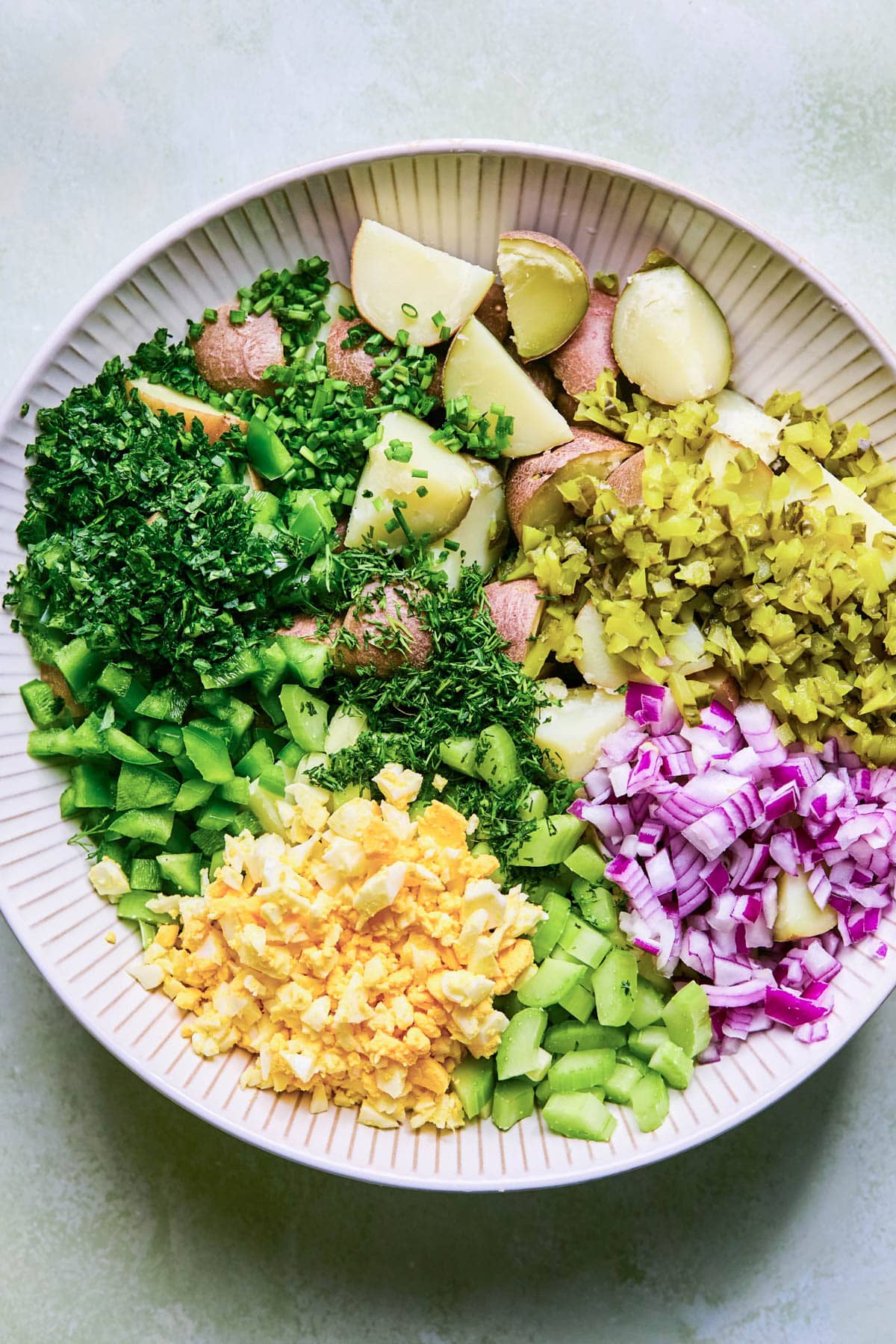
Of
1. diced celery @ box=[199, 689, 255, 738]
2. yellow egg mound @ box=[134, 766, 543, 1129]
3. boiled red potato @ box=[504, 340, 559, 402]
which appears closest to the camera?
yellow egg mound @ box=[134, 766, 543, 1129]

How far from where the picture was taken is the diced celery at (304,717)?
→ 1.69 meters

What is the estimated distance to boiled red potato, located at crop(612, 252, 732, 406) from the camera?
1706 millimetres

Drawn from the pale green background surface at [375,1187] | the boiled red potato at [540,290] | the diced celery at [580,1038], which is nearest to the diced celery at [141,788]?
the pale green background surface at [375,1187]

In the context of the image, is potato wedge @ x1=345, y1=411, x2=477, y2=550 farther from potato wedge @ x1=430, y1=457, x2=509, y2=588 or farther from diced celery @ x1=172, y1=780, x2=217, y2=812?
diced celery @ x1=172, y1=780, x2=217, y2=812

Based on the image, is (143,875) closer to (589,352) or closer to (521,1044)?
(521,1044)

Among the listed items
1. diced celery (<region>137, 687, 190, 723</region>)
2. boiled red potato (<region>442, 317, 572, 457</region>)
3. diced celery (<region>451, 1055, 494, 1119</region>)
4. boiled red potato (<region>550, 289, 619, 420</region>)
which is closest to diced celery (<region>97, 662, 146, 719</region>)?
diced celery (<region>137, 687, 190, 723</region>)

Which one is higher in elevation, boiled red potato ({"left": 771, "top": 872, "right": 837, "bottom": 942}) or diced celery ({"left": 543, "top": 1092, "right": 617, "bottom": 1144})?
boiled red potato ({"left": 771, "top": 872, "right": 837, "bottom": 942})

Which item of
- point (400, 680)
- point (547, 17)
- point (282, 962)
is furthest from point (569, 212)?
point (282, 962)

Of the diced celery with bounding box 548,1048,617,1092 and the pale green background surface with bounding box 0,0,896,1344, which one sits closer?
the diced celery with bounding box 548,1048,617,1092

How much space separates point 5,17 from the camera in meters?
1.97

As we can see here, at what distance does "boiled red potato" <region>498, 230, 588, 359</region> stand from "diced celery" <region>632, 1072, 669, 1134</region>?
140cm

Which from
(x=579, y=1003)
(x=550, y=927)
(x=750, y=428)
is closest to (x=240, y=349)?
(x=750, y=428)

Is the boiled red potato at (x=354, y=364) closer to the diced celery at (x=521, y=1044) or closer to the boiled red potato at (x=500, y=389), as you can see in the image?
the boiled red potato at (x=500, y=389)

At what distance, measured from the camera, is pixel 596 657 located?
172 centimetres
